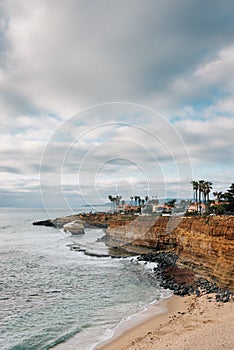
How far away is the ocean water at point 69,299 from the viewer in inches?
603

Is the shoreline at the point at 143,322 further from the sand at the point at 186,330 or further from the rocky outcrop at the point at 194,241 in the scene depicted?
the rocky outcrop at the point at 194,241

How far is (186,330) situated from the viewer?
1405 cm

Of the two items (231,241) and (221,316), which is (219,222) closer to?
(231,241)

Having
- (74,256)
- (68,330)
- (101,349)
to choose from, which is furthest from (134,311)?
(74,256)

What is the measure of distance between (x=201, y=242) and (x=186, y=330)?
1401 cm

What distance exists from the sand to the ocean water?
1.60 metres

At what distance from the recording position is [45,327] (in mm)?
16422

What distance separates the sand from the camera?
12120mm

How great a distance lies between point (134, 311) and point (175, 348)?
687 cm

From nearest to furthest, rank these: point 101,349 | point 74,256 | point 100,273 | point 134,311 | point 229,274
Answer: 1. point 101,349
2. point 134,311
3. point 229,274
4. point 100,273
5. point 74,256

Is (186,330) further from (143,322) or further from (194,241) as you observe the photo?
(194,241)

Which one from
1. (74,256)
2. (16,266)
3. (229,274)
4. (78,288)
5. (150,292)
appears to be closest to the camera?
(229,274)

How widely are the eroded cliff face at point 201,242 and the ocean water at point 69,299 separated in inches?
169

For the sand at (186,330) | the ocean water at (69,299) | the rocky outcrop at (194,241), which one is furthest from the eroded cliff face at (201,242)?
the sand at (186,330)
